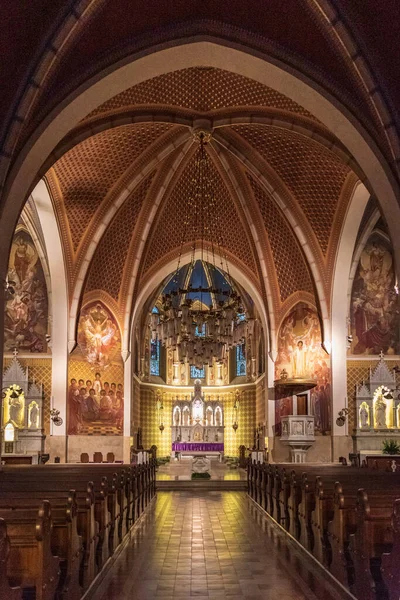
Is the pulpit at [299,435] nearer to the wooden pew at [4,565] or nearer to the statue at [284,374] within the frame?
the statue at [284,374]

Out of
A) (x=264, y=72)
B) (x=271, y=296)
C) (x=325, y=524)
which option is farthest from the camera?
(x=271, y=296)

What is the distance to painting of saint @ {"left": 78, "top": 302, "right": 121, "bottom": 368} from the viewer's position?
25.2 meters

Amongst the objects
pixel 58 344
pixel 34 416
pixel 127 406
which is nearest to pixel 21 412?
pixel 34 416

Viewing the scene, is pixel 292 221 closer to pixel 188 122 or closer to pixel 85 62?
pixel 188 122

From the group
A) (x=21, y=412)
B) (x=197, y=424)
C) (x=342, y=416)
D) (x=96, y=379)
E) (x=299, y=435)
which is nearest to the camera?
(x=342, y=416)

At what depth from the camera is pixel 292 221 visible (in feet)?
76.7

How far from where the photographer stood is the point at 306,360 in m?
25.3

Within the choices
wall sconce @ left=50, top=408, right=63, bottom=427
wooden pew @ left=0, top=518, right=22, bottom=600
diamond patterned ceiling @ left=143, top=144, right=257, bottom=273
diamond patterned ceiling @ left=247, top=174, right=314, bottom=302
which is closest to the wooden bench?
wooden pew @ left=0, top=518, right=22, bottom=600

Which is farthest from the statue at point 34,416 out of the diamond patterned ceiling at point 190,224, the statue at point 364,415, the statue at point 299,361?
the statue at point 364,415

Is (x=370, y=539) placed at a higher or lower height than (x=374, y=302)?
lower

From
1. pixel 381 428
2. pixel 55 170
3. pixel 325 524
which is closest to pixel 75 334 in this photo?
pixel 55 170

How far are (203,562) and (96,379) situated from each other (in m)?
16.7

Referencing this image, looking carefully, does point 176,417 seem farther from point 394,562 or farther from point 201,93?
point 394,562

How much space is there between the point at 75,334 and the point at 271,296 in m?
7.20
